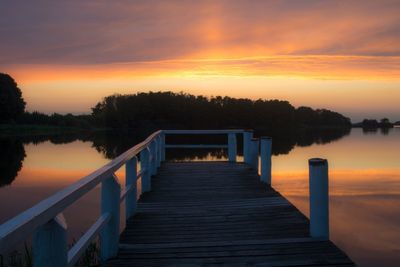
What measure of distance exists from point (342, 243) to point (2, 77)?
64036mm

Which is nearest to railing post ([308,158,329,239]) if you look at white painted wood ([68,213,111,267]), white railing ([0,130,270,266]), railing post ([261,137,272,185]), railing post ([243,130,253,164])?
white railing ([0,130,270,266])

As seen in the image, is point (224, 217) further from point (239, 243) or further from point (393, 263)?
point (393, 263)

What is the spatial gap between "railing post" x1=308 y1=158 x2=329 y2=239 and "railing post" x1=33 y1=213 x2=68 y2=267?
9.88 feet

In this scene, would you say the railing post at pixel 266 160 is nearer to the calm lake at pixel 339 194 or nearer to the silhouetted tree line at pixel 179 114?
the calm lake at pixel 339 194

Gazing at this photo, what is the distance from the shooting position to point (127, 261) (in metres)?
4.24

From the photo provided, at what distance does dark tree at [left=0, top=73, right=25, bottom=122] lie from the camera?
6216 centimetres

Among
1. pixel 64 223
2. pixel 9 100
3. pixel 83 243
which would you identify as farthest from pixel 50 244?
pixel 9 100

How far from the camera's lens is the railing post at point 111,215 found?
14.1 ft

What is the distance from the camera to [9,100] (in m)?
62.8

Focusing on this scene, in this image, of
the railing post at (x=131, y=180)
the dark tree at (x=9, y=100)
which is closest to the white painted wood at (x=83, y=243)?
the railing post at (x=131, y=180)

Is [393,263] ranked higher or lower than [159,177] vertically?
lower

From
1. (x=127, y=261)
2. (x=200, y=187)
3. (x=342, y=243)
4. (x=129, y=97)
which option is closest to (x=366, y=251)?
(x=342, y=243)

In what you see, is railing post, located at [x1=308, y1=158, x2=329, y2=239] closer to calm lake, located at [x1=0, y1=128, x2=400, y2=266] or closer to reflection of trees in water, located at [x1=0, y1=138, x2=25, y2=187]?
calm lake, located at [x1=0, y1=128, x2=400, y2=266]

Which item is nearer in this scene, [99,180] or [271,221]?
[99,180]
